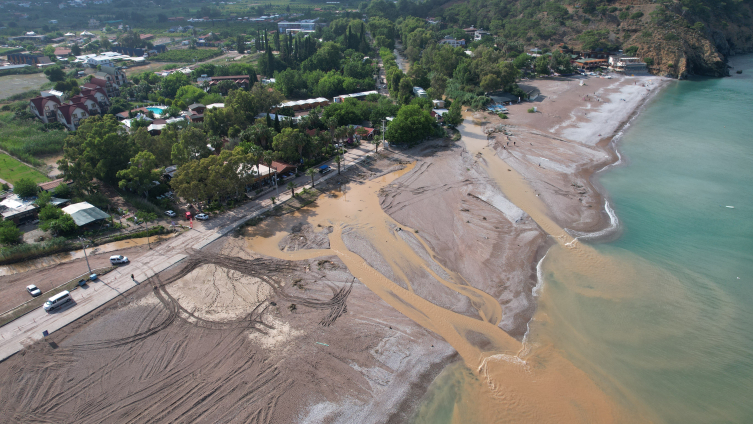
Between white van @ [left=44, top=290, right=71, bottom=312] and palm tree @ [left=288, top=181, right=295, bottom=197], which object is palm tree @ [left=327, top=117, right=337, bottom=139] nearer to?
palm tree @ [left=288, top=181, right=295, bottom=197]

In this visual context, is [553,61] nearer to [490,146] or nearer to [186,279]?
[490,146]

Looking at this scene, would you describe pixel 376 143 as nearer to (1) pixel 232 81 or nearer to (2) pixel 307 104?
(2) pixel 307 104

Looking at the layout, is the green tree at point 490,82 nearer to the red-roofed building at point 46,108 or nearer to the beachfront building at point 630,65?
the beachfront building at point 630,65

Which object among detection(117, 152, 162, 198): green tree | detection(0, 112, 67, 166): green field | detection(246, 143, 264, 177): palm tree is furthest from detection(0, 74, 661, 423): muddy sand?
detection(0, 112, 67, 166): green field

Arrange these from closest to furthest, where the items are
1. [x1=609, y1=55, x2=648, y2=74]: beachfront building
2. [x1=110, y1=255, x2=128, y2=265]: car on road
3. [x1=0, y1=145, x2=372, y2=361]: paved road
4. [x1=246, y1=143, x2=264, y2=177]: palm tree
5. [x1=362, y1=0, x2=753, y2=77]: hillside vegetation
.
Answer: [x1=0, y1=145, x2=372, y2=361]: paved road < [x1=110, y1=255, x2=128, y2=265]: car on road < [x1=246, y1=143, x2=264, y2=177]: palm tree < [x1=362, y1=0, x2=753, y2=77]: hillside vegetation < [x1=609, y1=55, x2=648, y2=74]: beachfront building

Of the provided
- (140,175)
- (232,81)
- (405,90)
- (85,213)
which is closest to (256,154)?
(140,175)
